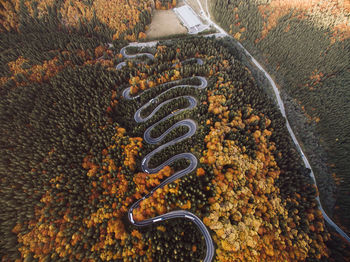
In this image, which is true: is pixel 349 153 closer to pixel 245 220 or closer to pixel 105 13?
pixel 245 220

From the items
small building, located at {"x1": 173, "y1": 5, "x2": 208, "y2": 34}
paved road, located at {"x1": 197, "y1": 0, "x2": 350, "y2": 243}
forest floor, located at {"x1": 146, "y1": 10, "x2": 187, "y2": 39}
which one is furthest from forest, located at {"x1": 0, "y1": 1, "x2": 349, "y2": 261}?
small building, located at {"x1": 173, "y1": 5, "x2": 208, "y2": 34}

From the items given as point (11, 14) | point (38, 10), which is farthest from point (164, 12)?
point (11, 14)

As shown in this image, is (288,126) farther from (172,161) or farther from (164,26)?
(164,26)

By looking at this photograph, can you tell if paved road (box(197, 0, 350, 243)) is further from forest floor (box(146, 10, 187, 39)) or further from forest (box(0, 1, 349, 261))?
forest floor (box(146, 10, 187, 39))

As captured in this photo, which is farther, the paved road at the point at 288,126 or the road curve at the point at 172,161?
the paved road at the point at 288,126

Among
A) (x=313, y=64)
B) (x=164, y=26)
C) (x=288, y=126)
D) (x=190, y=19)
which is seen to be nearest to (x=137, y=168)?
(x=288, y=126)

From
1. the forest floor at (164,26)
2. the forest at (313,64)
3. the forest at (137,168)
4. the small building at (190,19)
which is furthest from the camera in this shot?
the small building at (190,19)

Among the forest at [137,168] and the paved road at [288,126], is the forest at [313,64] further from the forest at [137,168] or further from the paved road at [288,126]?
the forest at [137,168]

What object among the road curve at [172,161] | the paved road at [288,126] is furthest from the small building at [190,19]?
the road curve at [172,161]
